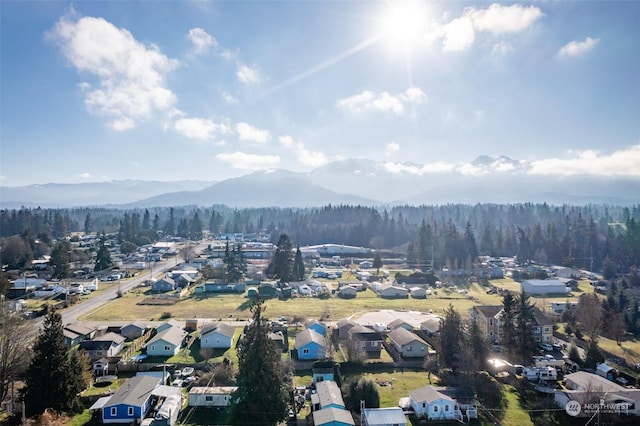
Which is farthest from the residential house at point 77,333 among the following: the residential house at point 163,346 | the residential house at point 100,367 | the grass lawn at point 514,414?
the grass lawn at point 514,414

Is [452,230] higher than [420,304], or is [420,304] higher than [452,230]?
[452,230]

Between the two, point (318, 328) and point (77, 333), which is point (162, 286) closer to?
point (77, 333)

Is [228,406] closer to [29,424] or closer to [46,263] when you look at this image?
[29,424]

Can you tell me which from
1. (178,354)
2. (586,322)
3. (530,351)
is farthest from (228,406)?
→ (586,322)

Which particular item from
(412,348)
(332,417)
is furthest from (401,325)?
(332,417)

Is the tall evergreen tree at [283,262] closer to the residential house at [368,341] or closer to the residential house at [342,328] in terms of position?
the residential house at [342,328]

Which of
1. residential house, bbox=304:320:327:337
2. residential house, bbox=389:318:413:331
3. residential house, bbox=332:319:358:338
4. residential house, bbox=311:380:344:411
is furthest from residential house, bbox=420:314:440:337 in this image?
residential house, bbox=311:380:344:411
